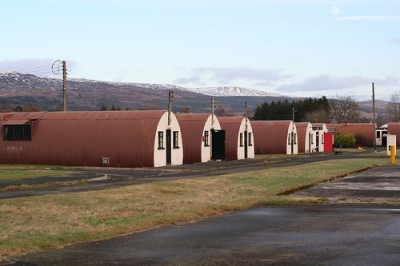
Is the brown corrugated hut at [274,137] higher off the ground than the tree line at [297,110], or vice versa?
the tree line at [297,110]

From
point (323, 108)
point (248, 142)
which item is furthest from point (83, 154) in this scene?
point (323, 108)

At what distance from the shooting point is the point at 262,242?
43.7 ft

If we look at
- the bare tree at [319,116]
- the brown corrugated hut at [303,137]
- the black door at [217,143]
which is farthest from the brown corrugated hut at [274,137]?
the bare tree at [319,116]

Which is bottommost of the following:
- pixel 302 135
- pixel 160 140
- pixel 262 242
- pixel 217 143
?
pixel 262 242

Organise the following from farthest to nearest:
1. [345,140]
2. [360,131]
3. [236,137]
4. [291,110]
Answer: [291,110] → [360,131] → [345,140] → [236,137]

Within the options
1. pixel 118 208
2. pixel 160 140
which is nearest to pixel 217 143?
pixel 160 140

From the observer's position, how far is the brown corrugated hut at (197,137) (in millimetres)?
54812

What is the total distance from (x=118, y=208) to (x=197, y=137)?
1425 inches

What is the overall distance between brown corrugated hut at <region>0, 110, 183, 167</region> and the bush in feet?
198

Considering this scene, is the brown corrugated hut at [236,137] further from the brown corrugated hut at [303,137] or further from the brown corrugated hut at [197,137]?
the brown corrugated hut at [303,137]

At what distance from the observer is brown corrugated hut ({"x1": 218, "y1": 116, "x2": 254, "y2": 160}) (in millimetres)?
61562

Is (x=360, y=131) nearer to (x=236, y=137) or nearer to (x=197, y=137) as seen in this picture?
(x=236, y=137)

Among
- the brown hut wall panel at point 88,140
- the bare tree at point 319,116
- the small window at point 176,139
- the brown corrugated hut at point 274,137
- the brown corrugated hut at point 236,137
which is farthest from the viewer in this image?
the bare tree at point 319,116

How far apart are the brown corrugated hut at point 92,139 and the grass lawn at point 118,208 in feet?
58.2
